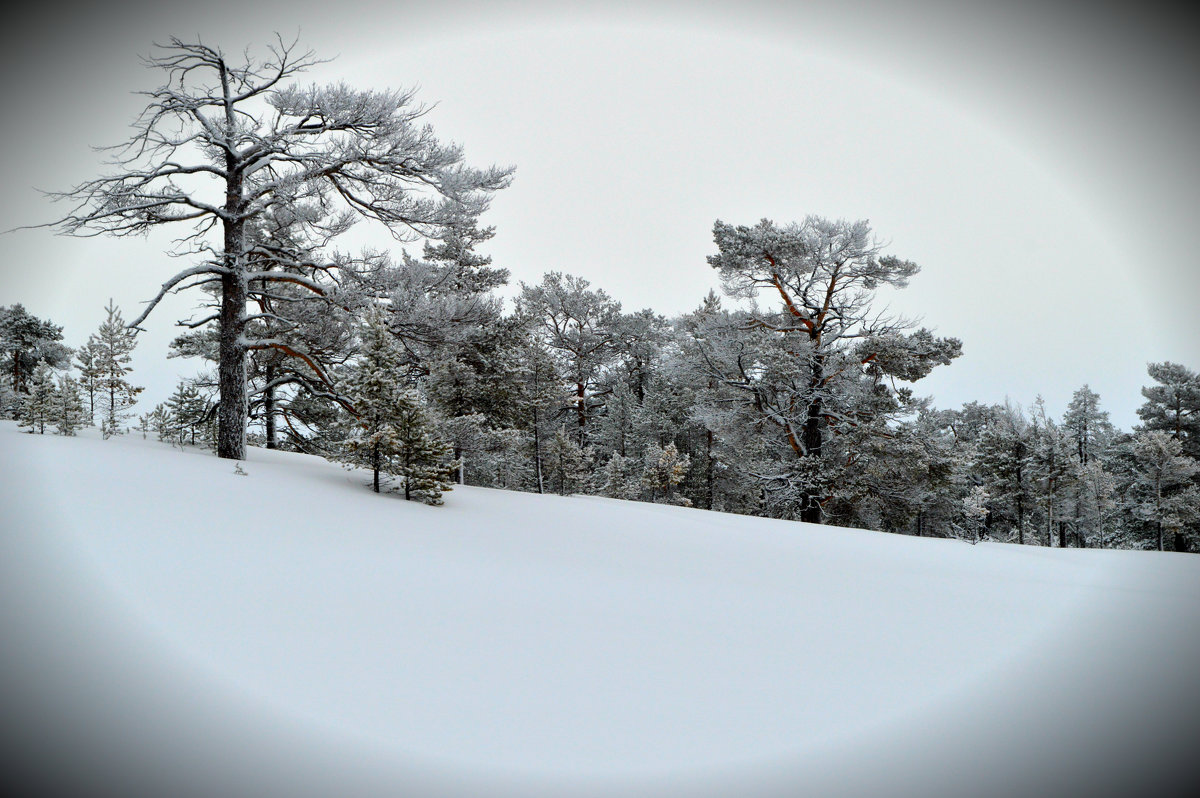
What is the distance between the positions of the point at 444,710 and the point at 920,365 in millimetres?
16181

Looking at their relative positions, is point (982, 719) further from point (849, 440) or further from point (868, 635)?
point (849, 440)

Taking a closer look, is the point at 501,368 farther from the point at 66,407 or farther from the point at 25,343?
the point at 25,343

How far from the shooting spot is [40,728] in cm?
204

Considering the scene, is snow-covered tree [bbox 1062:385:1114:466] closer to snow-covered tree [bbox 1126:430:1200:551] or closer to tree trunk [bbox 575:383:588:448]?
snow-covered tree [bbox 1126:430:1200:551]

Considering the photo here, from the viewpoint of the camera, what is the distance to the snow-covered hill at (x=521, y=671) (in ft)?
6.76

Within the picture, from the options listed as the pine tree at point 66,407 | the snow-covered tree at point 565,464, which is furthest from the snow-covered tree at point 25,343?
the snow-covered tree at point 565,464

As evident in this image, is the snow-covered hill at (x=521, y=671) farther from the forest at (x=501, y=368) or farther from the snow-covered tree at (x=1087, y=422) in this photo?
the snow-covered tree at (x=1087, y=422)

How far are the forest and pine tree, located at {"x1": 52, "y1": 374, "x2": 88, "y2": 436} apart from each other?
0.06 metres

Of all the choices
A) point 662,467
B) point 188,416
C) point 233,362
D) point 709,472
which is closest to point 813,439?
point 662,467

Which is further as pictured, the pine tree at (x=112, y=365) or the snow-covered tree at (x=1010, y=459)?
the snow-covered tree at (x=1010, y=459)

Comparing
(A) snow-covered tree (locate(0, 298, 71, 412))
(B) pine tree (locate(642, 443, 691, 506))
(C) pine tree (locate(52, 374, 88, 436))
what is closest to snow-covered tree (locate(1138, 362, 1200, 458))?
(B) pine tree (locate(642, 443, 691, 506))

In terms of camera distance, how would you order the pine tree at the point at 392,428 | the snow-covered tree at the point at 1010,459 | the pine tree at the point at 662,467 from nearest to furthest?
the pine tree at the point at 392,428, the pine tree at the point at 662,467, the snow-covered tree at the point at 1010,459

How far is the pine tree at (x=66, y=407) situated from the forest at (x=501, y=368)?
0.19 ft

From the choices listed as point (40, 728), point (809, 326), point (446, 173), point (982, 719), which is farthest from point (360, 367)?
point (809, 326)
